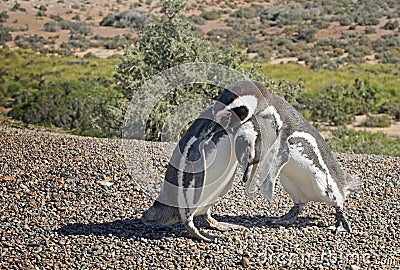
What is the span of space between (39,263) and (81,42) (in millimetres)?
32847

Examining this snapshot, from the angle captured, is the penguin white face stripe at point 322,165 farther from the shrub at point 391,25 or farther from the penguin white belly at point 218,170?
the shrub at point 391,25

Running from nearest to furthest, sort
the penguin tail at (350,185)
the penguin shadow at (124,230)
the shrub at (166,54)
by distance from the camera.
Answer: the penguin shadow at (124,230)
the penguin tail at (350,185)
the shrub at (166,54)

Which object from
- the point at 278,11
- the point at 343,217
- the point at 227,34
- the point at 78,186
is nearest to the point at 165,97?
the point at 78,186

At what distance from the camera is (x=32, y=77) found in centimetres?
2419

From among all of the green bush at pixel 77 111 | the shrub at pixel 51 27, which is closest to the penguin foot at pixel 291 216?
the green bush at pixel 77 111

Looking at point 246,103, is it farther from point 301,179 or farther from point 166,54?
point 166,54

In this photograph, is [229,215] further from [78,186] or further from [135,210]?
[78,186]

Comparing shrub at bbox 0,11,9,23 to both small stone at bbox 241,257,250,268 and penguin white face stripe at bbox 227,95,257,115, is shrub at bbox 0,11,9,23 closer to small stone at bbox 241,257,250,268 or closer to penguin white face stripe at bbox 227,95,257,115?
small stone at bbox 241,257,250,268

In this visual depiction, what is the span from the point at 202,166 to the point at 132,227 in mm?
1145

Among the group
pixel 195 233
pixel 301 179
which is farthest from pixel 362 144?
Answer: pixel 195 233

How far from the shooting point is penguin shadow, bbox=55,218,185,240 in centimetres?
529

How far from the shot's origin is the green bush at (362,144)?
446 inches

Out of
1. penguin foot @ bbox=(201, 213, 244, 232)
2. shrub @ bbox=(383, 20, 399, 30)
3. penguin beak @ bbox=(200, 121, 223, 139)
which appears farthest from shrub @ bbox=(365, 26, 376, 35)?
penguin beak @ bbox=(200, 121, 223, 139)

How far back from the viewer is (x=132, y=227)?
217 inches
